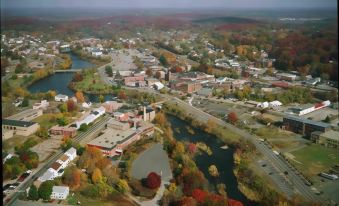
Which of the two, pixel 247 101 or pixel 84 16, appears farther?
pixel 84 16

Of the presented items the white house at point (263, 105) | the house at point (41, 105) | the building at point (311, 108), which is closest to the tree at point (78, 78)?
the house at point (41, 105)

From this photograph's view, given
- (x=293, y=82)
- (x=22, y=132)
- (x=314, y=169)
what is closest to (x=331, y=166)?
(x=314, y=169)

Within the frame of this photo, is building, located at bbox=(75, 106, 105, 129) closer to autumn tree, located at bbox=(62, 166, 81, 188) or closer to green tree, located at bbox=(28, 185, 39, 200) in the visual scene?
autumn tree, located at bbox=(62, 166, 81, 188)

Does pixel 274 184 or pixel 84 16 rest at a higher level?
pixel 84 16

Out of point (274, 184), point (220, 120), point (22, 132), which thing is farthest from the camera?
point (220, 120)

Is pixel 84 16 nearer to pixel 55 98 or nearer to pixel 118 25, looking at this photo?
pixel 118 25

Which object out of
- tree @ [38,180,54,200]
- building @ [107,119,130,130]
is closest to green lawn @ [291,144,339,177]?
building @ [107,119,130,130]
